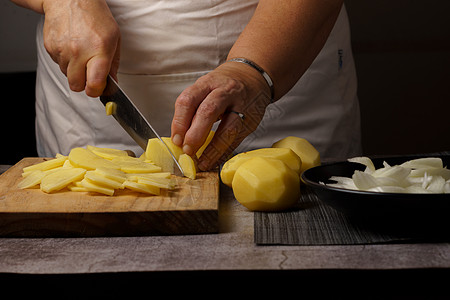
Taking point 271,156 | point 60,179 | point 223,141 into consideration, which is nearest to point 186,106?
point 223,141

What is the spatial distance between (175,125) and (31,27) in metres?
2.27

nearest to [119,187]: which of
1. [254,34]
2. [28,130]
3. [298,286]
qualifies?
[298,286]

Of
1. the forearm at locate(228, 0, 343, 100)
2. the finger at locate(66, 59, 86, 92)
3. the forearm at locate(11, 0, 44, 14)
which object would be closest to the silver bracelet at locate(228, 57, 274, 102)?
the forearm at locate(228, 0, 343, 100)

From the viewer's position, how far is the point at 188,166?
1330 mm

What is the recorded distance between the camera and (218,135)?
134 cm

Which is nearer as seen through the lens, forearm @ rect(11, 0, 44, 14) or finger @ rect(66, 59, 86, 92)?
finger @ rect(66, 59, 86, 92)

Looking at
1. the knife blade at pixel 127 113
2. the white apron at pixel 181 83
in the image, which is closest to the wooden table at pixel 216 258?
the knife blade at pixel 127 113

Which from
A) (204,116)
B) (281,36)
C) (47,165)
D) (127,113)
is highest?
(281,36)

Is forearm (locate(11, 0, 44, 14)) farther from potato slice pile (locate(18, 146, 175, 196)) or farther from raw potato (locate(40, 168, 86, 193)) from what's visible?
raw potato (locate(40, 168, 86, 193))

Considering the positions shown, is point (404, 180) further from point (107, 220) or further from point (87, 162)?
point (87, 162)

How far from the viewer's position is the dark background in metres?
3.14

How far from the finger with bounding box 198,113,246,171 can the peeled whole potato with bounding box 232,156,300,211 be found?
0.21 m

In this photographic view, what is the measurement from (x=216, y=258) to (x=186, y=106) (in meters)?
0.49

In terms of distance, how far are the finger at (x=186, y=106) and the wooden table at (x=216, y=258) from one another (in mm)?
351
